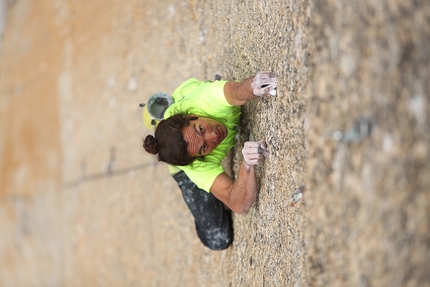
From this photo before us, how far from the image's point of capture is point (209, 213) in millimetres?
2084

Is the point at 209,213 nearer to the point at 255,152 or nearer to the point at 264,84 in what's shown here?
the point at 255,152

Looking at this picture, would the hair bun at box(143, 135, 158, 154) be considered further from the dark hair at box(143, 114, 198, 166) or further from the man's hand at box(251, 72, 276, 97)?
the man's hand at box(251, 72, 276, 97)

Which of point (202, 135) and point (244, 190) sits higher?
point (202, 135)

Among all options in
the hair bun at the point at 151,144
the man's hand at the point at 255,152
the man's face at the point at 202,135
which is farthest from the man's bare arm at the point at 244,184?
the hair bun at the point at 151,144

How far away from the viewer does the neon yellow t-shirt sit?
5.64ft

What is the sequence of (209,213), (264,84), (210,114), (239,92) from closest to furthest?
1. (264,84)
2. (239,92)
3. (210,114)
4. (209,213)

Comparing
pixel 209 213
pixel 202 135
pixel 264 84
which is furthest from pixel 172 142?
pixel 209 213

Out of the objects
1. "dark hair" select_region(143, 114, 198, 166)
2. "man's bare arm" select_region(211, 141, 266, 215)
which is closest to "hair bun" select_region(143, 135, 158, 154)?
"dark hair" select_region(143, 114, 198, 166)

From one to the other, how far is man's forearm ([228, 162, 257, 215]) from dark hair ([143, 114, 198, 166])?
20 centimetres

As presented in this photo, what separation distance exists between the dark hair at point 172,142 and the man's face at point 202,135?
2 centimetres

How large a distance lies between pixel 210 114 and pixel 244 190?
1.09 ft

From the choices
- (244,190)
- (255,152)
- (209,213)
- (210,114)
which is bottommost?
(209,213)

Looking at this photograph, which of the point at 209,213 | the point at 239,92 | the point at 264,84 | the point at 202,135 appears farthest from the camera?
the point at 209,213

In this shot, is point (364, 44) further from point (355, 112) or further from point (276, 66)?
point (276, 66)
